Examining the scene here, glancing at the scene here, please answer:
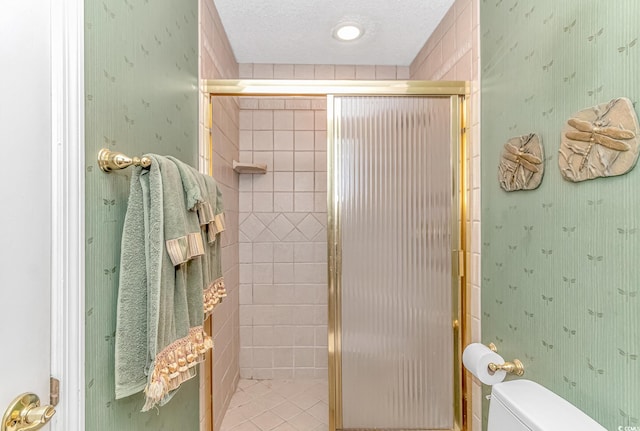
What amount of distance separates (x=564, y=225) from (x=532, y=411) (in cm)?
48

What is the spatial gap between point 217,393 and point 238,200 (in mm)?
1214

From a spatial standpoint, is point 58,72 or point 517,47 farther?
point 517,47

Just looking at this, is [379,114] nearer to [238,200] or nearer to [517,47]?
[517,47]

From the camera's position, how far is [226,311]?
6.11 feet

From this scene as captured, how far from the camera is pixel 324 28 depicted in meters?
1.75

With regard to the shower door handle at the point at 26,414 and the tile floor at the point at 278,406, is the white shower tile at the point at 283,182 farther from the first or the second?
the shower door handle at the point at 26,414

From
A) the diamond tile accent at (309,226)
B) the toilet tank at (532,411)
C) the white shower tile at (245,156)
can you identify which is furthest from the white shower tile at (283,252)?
the toilet tank at (532,411)

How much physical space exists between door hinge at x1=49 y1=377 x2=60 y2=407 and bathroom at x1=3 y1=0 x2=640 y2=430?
0.16 feet

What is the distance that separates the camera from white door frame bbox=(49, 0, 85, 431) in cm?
58

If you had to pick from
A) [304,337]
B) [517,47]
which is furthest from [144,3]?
[304,337]

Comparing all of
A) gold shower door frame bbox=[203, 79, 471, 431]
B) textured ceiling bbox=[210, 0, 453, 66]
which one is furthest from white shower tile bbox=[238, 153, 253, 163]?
gold shower door frame bbox=[203, 79, 471, 431]

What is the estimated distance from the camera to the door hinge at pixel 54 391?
0.58 meters

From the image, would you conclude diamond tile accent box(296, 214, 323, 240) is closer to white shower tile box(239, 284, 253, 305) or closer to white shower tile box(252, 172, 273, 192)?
white shower tile box(252, 172, 273, 192)

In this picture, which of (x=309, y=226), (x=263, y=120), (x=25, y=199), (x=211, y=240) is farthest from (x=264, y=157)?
(x=25, y=199)
